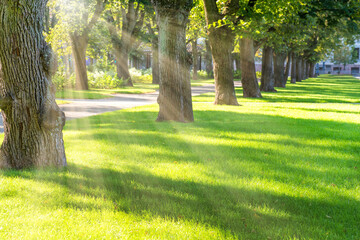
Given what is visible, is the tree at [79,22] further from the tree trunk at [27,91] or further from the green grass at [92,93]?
the tree trunk at [27,91]

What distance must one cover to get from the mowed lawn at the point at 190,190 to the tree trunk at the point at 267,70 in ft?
64.1

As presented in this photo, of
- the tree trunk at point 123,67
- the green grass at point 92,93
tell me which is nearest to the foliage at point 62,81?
the green grass at point 92,93

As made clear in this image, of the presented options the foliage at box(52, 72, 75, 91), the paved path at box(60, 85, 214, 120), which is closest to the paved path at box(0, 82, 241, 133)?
the paved path at box(60, 85, 214, 120)

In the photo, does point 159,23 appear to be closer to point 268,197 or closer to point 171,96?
point 171,96

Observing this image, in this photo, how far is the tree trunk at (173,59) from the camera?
31.5 ft

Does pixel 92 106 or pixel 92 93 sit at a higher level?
pixel 92 93

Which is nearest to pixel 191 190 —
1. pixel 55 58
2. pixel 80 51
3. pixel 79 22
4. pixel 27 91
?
pixel 27 91

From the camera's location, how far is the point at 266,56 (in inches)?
1053

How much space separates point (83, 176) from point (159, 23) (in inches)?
229

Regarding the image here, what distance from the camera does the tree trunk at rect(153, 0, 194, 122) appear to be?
9609 mm

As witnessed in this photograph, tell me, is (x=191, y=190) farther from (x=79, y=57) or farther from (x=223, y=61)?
(x=79, y=57)

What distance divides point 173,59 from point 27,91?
523cm

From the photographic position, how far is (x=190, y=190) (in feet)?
14.9

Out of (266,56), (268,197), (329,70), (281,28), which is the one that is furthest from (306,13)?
(329,70)
